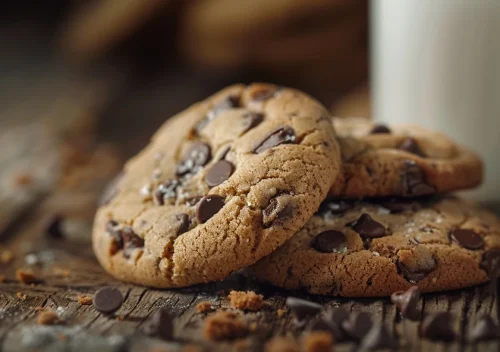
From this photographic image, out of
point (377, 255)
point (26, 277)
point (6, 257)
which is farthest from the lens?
point (6, 257)

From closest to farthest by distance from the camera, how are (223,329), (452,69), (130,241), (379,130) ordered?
(223,329)
(130,241)
(379,130)
(452,69)

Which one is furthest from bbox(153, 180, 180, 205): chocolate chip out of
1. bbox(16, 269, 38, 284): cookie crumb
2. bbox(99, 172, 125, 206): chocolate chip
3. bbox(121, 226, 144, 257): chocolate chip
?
bbox(16, 269, 38, 284): cookie crumb

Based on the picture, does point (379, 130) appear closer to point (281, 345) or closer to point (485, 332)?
point (485, 332)

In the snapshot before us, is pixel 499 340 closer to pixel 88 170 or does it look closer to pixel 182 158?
pixel 182 158

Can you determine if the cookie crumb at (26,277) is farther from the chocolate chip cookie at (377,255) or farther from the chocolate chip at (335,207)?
the chocolate chip at (335,207)

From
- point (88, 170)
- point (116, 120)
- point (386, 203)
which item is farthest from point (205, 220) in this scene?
point (116, 120)

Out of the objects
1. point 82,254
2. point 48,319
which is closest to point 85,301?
point 48,319
